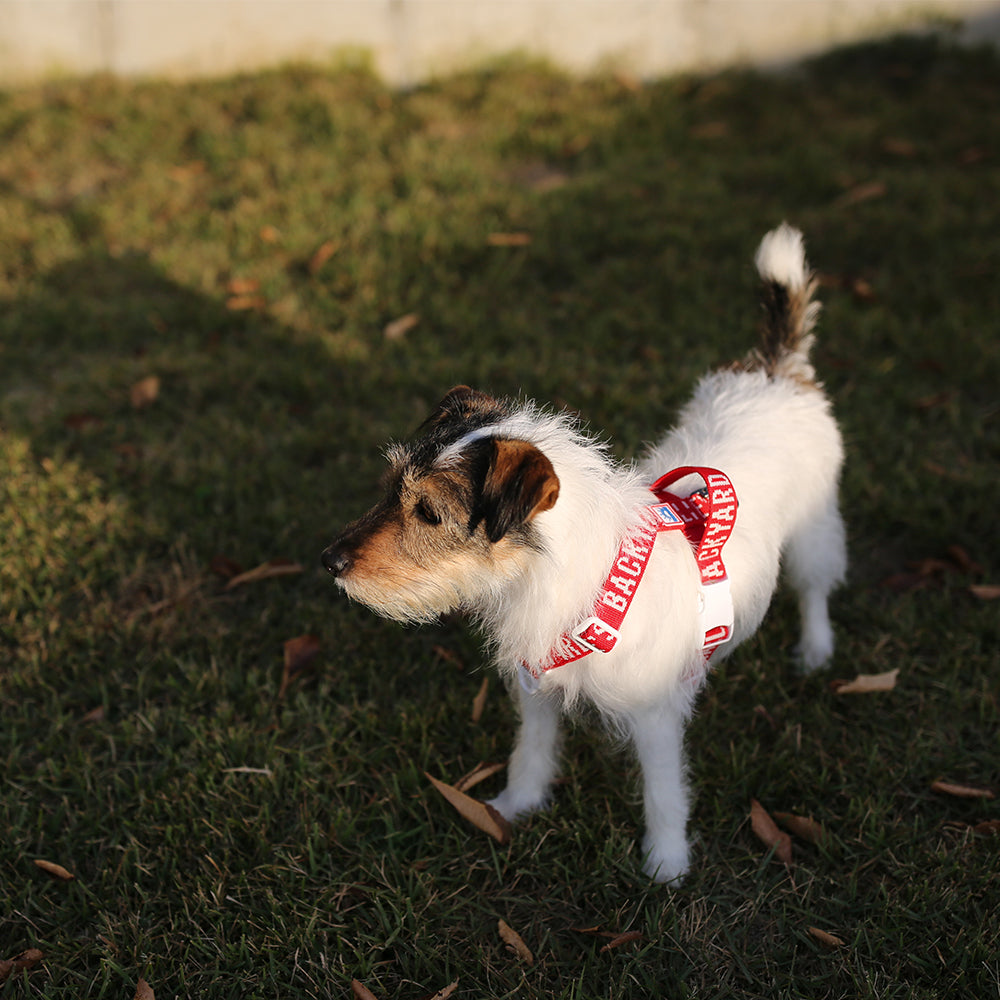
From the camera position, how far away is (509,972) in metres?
2.38

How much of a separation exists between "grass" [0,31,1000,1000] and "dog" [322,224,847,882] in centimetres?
32

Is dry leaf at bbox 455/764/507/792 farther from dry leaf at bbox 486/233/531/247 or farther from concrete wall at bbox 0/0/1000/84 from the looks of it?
concrete wall at bbox 0/0/1000/84

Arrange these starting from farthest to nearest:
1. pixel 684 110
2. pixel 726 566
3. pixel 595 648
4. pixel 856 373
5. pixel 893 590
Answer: pixel 684 110, pixel 856 373, pixel 893 590, pixel 726 566, pixel 595 648

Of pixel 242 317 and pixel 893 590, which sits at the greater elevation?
pixel 242 317

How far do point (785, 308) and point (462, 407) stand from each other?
53.3 inches

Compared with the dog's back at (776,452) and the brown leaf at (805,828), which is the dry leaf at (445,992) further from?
the dog's back at (776,452)

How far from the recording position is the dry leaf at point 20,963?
235 cm

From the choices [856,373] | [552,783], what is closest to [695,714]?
[552,783]

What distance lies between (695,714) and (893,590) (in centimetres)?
117

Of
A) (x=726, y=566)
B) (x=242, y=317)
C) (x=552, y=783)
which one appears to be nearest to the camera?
(x=726, y=566)

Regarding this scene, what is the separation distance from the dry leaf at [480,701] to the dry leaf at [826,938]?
4.13ft

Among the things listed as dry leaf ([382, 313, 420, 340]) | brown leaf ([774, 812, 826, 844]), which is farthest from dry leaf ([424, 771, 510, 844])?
dry leaf ([382, 313, 420, 340])

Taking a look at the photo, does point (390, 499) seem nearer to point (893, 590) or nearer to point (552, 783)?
point (552, 783)

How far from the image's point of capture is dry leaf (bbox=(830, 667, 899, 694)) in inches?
123
